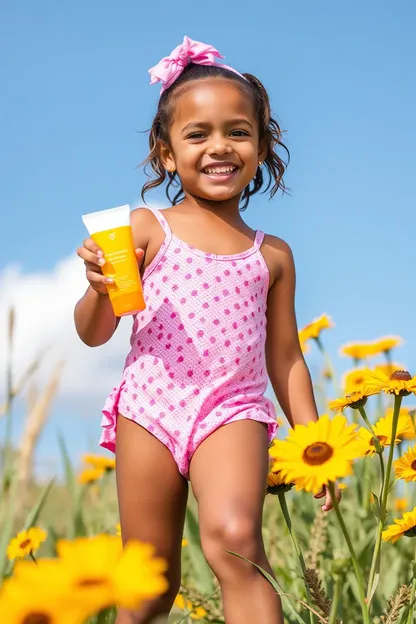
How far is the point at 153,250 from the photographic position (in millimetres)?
2064

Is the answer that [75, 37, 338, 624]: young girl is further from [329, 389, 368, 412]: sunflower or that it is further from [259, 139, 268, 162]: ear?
[329, 389, 368, 412]: sunflower

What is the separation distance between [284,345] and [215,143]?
0.54 m

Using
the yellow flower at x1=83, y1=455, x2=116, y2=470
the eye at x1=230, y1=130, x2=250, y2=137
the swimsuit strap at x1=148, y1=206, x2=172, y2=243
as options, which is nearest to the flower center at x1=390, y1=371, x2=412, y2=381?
the swimsuit strap at x1=148, y1=206, x2=172, y2=243

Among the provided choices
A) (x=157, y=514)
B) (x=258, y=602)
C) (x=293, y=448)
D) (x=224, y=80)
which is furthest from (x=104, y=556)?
(x=224, y=80)

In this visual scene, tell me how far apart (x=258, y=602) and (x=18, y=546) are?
0.68m

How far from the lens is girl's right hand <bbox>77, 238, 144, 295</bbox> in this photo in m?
1.74

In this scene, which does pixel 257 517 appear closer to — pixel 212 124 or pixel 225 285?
pixel 225 285

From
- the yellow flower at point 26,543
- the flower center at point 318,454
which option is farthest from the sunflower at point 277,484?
the yellow flower at point 26,543

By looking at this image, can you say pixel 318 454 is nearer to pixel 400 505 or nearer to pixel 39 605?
pixel 39 605

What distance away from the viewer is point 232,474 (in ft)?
5.75

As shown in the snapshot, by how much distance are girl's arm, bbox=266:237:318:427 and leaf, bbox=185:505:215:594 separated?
0.61 metres

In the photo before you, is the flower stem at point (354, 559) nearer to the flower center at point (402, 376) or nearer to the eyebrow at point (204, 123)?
the flower center at point (402, 376)

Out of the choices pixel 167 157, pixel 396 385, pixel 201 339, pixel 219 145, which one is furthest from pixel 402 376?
pixel 167 157

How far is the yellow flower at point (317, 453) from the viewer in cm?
118
